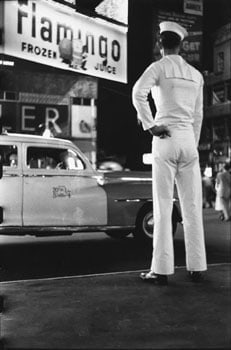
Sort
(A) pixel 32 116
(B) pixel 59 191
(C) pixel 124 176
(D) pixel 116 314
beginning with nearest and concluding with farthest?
(D) pixel 116 314 → (A) pixel 32 116 → (B) pixel 59 191 → (C) pixel 124 176

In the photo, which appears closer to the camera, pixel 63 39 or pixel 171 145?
pixel 63 39

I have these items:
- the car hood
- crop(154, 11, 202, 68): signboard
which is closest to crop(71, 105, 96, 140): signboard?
crop(154, 11, 202, 68): signboard

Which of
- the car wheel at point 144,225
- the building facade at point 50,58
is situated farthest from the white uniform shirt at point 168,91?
the car wheel at point 144,225

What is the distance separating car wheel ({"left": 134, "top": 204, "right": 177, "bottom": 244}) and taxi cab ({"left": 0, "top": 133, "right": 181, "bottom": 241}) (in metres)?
0.03

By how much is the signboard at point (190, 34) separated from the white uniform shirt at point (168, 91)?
0.24 m

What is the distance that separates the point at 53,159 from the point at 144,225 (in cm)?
165

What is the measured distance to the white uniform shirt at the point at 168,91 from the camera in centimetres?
313

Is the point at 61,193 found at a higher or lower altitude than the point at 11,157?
lower

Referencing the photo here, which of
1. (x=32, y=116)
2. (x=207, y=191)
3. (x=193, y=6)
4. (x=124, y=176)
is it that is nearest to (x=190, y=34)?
(x=193, y=6)

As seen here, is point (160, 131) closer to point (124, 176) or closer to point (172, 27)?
point (172, 27)

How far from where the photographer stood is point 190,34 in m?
3.39

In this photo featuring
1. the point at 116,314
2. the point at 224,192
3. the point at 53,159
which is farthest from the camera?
the point at 224,192

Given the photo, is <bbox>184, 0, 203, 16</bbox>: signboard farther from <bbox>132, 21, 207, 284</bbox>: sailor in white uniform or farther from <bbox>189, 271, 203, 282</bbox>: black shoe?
<bbox>189, 271, 203, 282</bbox>: black shoe

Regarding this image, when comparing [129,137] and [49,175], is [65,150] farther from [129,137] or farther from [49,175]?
[129,137]
